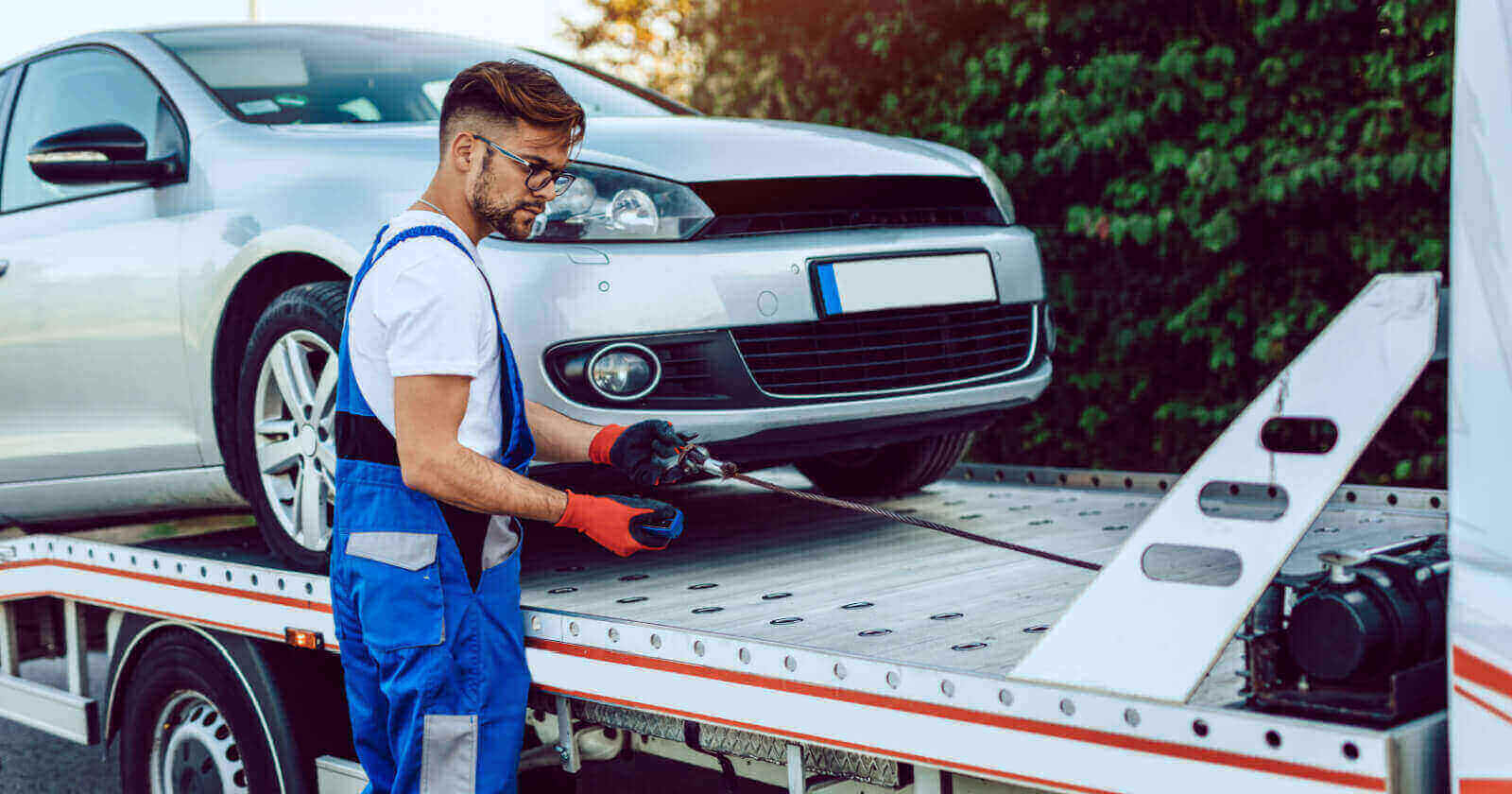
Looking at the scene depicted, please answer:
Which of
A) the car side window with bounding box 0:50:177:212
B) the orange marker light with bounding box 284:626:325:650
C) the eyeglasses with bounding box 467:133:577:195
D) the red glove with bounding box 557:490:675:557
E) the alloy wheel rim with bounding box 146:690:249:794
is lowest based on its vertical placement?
the alloy wheel rim with bounding box 146:690:249:794

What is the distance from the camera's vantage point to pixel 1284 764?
55.3 inches

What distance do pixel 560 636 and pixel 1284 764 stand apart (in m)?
1.22

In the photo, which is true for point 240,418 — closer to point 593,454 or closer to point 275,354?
point 275,354

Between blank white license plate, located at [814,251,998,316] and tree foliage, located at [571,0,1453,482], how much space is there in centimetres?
350

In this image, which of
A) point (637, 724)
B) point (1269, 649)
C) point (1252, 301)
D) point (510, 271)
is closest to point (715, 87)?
point (1252, 301)

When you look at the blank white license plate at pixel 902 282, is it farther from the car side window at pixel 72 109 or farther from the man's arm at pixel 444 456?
the car side window at pixel 72 109

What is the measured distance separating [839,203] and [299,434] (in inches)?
49.5

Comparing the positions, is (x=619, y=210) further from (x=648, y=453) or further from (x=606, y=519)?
(x=606, y=519)

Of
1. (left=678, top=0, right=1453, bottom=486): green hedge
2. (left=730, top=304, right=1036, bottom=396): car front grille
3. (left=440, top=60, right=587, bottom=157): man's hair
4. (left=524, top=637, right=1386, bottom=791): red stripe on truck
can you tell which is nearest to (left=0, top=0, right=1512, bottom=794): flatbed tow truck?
(left=524, top=637, right=1386, bottom=791): red stripe on truck

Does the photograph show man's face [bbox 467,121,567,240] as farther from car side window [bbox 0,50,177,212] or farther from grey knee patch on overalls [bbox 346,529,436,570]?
car side window [bbox 0,50,177,212]

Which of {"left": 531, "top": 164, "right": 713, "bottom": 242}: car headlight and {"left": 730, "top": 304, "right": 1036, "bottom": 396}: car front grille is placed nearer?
{"left": 531, "top": 164, "right": 713, "bottom": 242}: car headlight

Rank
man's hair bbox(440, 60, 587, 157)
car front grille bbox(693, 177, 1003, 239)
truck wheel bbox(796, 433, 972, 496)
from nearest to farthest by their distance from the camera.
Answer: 1. man's hair bbox(440, 60, 587, 157)
2. car front grille bbox(693, 177, 1003, 239)
3. truck wheel bbox(796, 433, 972, 496)

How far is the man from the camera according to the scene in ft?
6.92

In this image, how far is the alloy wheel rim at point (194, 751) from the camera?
297 cm
